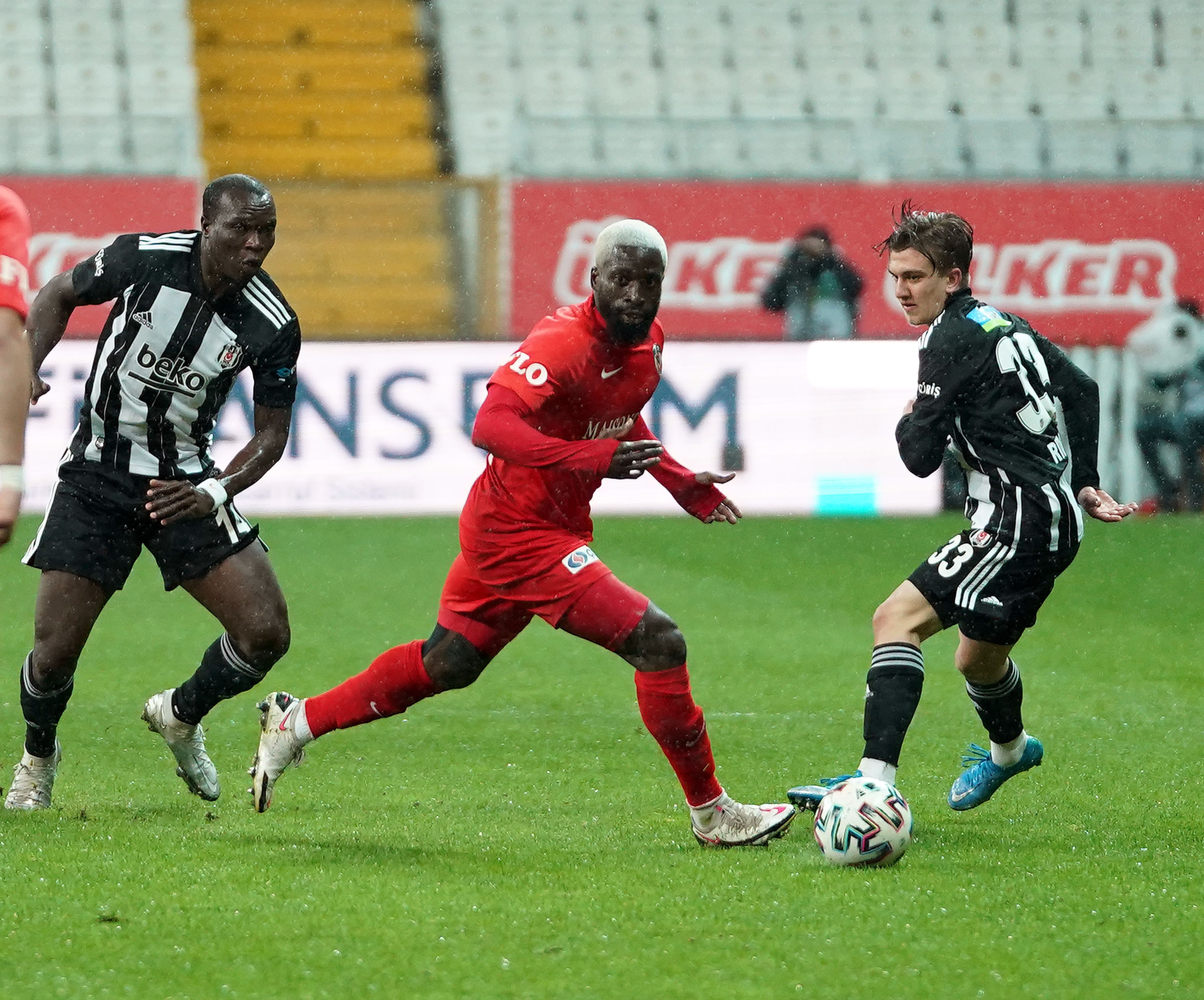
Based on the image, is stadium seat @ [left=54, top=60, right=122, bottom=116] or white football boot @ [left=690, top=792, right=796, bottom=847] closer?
white football boot @ [left=690, top=792, right=796, bottom=847]

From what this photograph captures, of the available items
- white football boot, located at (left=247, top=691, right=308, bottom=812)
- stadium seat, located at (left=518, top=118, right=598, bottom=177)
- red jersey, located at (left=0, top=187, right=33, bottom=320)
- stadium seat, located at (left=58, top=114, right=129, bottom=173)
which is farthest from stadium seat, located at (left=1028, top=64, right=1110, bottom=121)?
red jersey, located at (left=0, top=187, right=33, bottom=320)

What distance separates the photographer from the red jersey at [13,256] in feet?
11.9

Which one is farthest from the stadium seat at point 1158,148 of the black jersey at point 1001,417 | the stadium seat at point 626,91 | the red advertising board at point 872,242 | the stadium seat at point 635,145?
the black jersey at point 1001,417

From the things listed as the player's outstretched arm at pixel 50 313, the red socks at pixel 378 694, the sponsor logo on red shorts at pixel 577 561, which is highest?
the player's outstretched arm at pixel 50 313

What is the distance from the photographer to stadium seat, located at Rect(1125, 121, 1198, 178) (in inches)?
681

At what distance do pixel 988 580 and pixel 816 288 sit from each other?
10510 mm

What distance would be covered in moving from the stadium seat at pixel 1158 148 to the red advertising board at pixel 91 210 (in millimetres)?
8911

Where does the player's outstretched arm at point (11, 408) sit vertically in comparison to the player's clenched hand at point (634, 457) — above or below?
above

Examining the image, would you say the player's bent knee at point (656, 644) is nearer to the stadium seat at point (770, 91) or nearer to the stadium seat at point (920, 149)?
the stadium seat at point (920, 149)

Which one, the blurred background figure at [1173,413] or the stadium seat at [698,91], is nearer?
the blurred background figure at [1173,413]

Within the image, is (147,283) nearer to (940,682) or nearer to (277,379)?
(277,379)

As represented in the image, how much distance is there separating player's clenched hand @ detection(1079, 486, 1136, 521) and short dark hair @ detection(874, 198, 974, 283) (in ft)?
2.20

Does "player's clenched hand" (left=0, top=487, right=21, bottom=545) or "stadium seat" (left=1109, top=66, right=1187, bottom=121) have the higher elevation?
"player's clenched hand" (left=0, top=487, right=21, bottom=545)

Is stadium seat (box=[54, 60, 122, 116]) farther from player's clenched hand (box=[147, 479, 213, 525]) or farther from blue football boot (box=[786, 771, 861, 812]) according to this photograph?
blue football boot (box=[786, 771, 861, 812])
